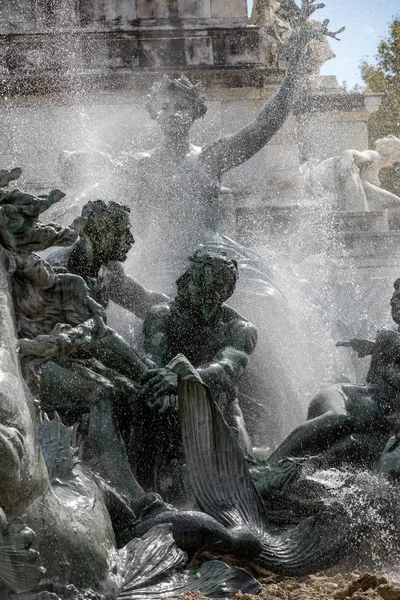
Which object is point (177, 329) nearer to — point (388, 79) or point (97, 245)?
point (97, 245)

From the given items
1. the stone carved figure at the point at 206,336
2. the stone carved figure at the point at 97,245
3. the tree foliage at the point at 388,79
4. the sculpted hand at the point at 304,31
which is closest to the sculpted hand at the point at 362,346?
the stone carved figure at the point at 206,336

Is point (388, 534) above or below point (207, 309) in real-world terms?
below

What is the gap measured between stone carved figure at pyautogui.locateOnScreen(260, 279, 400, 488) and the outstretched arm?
16.1 ft

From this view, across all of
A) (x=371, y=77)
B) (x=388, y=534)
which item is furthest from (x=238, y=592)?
(x=371, y=77)

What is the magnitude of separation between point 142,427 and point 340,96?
10.5 meters

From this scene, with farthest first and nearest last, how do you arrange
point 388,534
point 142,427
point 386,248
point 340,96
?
point 340,96 < point 386,248 < point 142,427 < point 388,534

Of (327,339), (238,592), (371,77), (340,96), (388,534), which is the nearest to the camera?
(238,592)

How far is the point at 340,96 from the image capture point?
1722 centimetres

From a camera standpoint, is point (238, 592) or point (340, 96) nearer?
point (238, 592)

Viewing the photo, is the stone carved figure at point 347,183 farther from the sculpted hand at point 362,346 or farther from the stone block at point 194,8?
the sculpted hand at point 362,346

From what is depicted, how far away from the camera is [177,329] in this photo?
828 cm

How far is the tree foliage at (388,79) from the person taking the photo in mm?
33812

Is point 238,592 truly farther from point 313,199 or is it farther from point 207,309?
point 313,199

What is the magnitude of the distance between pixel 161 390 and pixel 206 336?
42.5 inches
